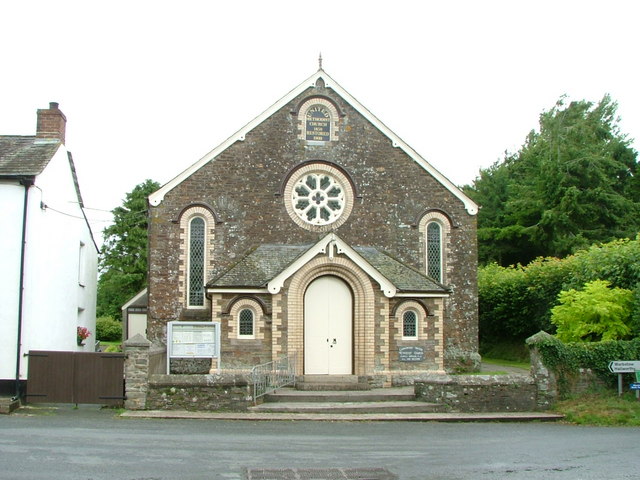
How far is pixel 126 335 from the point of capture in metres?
35.2

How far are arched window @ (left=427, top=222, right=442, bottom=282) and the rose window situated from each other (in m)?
3.17

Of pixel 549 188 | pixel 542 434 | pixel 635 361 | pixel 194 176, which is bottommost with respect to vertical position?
pixel 542 434

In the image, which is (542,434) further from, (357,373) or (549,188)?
(549,188)

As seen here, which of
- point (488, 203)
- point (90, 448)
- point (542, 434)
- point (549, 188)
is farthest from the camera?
point (488, 203)

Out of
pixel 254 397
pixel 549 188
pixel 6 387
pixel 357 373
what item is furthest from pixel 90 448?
pixel 549 188

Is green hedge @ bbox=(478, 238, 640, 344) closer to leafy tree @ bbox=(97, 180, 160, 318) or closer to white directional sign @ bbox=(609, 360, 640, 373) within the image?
white directional sign @ bbox=(609, 360, 640, 373)

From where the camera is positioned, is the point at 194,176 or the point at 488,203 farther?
the point at 488,203

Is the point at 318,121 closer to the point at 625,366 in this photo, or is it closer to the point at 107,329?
the point at 625,366

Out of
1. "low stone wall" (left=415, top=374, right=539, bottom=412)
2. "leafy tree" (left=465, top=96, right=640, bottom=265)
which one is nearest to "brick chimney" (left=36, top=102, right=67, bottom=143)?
"low stone wall" (left=415, top=374, right=539, bottom=412)

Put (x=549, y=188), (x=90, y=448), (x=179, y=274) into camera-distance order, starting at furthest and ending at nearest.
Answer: (x=549, y=188), (x=179, y=274), (x=90, y=448)

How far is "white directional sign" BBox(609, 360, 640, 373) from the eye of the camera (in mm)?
19562

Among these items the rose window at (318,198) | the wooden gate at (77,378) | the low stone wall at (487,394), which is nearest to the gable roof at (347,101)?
the rose window at (318,198)

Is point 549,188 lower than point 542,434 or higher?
higher

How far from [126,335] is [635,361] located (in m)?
23.2
